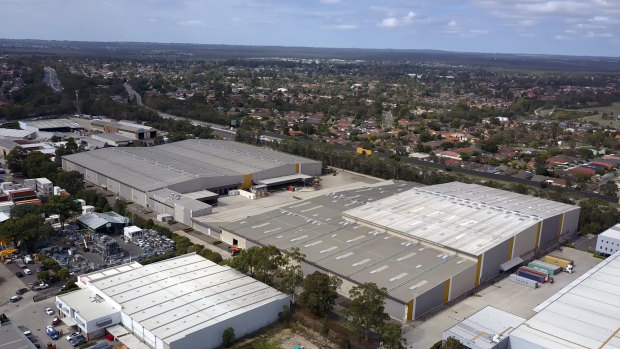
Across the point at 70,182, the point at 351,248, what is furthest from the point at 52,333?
the point at 70,182

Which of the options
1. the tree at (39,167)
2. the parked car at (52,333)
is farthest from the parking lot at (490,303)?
the tree at (39,167)

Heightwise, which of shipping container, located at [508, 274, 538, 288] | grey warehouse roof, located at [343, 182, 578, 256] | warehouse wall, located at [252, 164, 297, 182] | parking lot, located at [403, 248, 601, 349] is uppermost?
grey warehouse roof, located at [343, 182, 578, 256]

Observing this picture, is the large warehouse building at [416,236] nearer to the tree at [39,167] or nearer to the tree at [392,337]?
the tree at [392,337]

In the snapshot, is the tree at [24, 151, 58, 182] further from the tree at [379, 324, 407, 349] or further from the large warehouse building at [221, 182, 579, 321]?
the tree at [379, 324, 407, 349]

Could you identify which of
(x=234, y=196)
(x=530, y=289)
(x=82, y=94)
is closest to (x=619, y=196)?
(x=530, y=289)

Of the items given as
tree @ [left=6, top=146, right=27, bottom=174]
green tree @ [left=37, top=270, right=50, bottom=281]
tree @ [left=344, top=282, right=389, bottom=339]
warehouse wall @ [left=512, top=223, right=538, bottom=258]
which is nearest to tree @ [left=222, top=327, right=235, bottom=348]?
tree @ [left=344, top=282, right=389, bottom=339]

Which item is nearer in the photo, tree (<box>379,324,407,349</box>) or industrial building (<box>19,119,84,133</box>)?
tree (<box>379,324,407,349</box>)
